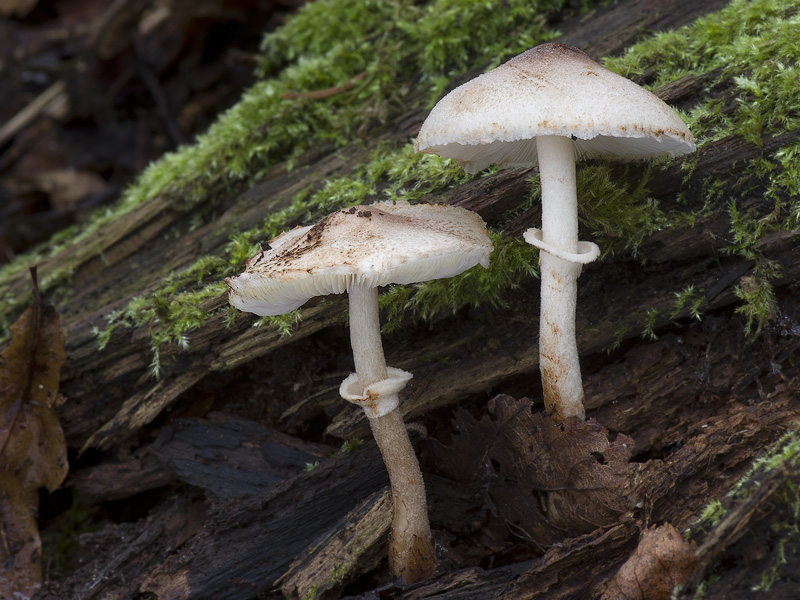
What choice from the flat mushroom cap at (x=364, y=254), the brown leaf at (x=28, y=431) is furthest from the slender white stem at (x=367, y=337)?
the brown leaf at (x=28, y=431)

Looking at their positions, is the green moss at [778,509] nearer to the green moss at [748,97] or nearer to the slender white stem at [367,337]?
the green moss at [748,97]

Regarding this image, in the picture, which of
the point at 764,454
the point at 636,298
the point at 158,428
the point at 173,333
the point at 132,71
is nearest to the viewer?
the point at 764,454

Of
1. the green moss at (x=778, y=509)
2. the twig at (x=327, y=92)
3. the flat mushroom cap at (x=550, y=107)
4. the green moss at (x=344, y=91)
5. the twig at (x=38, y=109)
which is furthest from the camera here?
the twig at (x=38, y=109)

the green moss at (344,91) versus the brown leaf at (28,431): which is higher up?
the green moss at (344,91)

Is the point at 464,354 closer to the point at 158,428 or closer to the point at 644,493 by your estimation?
the point at 644,493

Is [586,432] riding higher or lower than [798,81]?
lower

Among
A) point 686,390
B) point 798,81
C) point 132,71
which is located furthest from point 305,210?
point 132,71

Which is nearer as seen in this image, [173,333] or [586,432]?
[586,432]
